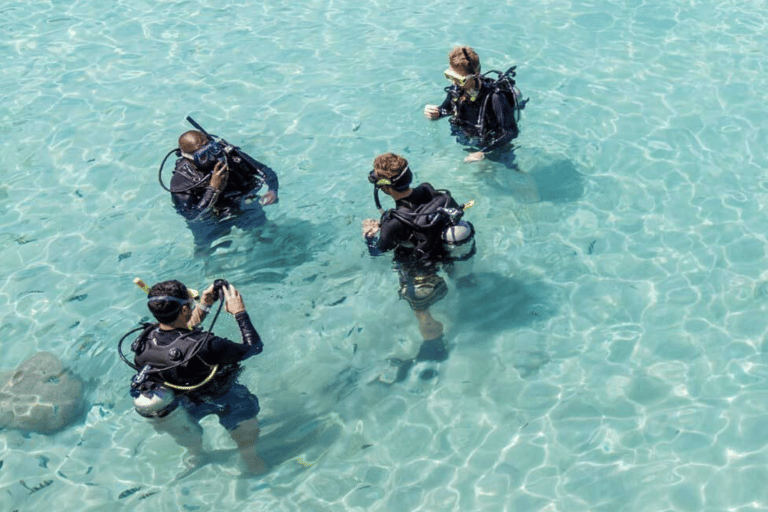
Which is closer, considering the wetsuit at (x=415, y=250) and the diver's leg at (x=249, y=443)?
the diver's leg at (x=249, y=443)

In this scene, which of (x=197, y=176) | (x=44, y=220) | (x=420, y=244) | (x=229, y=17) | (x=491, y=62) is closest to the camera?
(x=420, y=244)

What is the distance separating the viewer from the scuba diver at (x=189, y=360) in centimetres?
523

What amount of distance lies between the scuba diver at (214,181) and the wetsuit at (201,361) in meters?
1.91

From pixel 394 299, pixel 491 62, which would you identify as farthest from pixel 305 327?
pixel 491 62

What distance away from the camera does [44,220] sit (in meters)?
8.76

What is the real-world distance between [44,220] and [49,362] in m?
2.43

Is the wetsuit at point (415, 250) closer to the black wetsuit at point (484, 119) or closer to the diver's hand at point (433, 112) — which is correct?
the black wetsuit at point (484, 119)

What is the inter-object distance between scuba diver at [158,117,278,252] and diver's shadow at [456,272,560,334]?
7.33 ft

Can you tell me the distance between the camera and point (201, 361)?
5297 mm

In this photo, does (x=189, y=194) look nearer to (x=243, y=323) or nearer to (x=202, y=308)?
(x=202, y=308)

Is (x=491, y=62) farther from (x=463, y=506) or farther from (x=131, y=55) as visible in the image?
(x=463, y=506)

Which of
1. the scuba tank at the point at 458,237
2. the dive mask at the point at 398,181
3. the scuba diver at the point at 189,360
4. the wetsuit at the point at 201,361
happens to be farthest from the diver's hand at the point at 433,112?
the wetsuit at the point at 201,361

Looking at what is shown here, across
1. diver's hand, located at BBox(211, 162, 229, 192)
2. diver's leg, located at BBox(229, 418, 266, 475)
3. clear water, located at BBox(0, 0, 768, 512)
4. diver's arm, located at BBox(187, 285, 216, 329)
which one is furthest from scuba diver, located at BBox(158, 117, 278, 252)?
diver's leg, located at BBox(229, 418, 266, 475)

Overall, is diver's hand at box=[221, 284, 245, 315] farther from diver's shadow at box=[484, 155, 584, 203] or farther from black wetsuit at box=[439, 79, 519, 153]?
diver's shadow at box=[484, 155, 584, 203]
